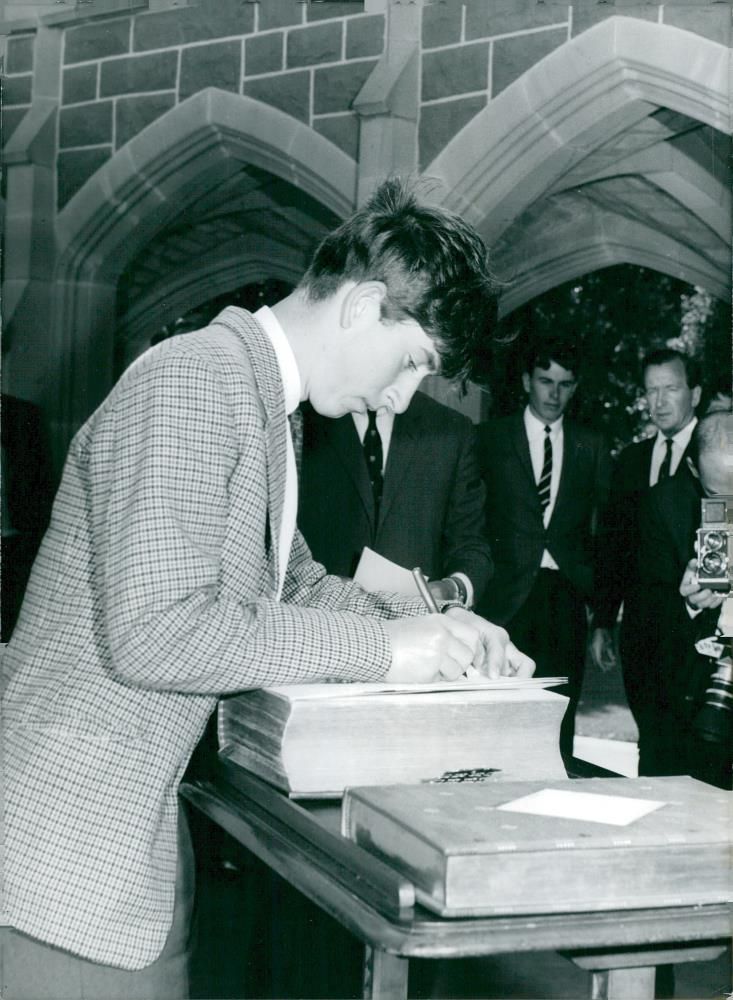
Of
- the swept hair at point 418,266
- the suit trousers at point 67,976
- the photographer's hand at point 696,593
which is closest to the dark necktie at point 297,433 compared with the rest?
the photographer's hand at point 696,593

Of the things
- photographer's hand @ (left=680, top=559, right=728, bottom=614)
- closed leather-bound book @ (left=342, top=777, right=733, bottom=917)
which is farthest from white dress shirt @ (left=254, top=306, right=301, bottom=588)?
photographer's hand @ (left=680, top=559, right=728, bottom=614)

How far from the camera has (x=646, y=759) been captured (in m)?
3.72

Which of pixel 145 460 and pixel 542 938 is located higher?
pixel 145 460

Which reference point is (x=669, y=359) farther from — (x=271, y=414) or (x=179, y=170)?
(x=271, y=414)

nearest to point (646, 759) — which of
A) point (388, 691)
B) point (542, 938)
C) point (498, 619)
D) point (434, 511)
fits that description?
point (498, 619)

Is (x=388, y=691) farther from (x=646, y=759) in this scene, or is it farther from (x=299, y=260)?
(x=299, y=260)

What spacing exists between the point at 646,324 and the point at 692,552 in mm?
5649

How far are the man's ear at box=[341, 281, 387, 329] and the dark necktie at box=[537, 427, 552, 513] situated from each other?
299 centimetres

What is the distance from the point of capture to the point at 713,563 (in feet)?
8.63

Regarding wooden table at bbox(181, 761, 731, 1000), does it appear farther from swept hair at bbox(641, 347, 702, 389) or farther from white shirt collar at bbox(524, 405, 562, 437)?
swept hair at bbox(641, 347, 702, 389)

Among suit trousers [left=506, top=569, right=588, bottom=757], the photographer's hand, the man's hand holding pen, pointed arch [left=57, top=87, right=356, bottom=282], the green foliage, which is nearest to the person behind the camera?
the man's hand holding pen

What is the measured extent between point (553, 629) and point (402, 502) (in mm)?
1357

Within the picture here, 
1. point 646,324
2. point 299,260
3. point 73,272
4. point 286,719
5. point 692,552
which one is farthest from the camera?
point 646,324

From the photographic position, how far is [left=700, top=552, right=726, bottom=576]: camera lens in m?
2.58
